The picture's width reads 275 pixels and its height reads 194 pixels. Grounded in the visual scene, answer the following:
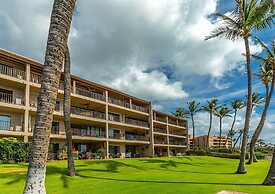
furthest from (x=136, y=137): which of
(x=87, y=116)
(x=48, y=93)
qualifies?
(x=48, y=93)

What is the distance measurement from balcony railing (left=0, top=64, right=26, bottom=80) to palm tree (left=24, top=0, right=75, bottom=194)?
74.7 feet

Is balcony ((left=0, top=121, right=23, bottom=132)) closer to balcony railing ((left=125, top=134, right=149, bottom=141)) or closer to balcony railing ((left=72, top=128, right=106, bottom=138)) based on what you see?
balcony railing ((left=72, top=128, right=106, bottom=138))

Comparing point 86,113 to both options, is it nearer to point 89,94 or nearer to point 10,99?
point 89,94

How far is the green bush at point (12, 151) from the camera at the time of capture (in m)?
25.2

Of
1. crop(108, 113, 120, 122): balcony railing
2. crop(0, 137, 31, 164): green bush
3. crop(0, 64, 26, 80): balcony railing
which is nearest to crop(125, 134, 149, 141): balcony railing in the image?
crop(108, 113, 120, 122): balcony railing

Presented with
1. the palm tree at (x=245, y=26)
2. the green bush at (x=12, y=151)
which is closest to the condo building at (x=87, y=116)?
the green bush at (x=12, y=151)

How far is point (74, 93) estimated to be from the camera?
119 feet

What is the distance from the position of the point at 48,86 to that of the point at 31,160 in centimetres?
201

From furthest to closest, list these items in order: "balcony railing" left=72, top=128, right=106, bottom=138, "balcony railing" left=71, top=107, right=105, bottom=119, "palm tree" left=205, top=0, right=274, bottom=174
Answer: "balcony railing" left=72, top=128, right=106, bottom=138
"balcony railing" left=71, top=107, right=105, bottom=119
"palm tree" left=205, top=0, right=274, bottom=174

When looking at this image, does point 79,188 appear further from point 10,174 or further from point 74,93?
point 74,93

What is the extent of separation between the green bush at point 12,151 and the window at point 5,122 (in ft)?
9.42

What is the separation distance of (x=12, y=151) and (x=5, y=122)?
4848 mm


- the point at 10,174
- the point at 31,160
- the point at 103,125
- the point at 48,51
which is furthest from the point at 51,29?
the point at 103,125

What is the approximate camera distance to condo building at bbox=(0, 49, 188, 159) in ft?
97.2
